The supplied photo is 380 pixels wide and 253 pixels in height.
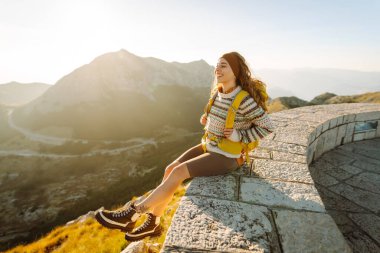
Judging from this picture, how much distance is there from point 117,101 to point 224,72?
78.6 meters

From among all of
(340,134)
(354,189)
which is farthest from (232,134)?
(340,134)

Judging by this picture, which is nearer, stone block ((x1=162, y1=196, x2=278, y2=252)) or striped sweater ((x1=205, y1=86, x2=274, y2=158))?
stone block ((x1=162, y1=196, x2=278, y2=252))

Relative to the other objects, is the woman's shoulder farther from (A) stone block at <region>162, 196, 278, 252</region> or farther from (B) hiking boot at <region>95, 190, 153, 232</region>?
(B) hiking boot at <region>95, 190, 153, 232</region>

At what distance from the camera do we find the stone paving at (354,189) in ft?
9.00

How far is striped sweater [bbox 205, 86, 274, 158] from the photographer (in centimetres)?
293

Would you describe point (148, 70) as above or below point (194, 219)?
above

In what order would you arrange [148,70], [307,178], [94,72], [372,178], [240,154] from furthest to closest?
[148,70]
[94,72]
[372,178]
[240,154]
[307,178]

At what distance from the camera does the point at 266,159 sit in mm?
3330

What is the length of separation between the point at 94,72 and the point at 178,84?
34.9m

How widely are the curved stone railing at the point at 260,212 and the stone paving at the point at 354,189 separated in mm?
820

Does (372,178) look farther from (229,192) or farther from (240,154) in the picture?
(229,192)

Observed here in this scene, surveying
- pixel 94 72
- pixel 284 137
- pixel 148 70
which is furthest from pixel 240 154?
pixel 148 70

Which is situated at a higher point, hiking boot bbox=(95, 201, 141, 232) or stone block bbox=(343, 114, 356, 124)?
stone block bbox=(343, 114, 356, 124)

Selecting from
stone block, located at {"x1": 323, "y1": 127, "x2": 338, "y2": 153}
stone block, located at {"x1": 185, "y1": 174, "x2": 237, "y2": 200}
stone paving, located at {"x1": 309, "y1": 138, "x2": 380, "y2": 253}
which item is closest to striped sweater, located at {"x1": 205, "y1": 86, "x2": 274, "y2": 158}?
stone block, located at {"x1": 185, "y1": 174, "x2": 237, "y2": 200}
